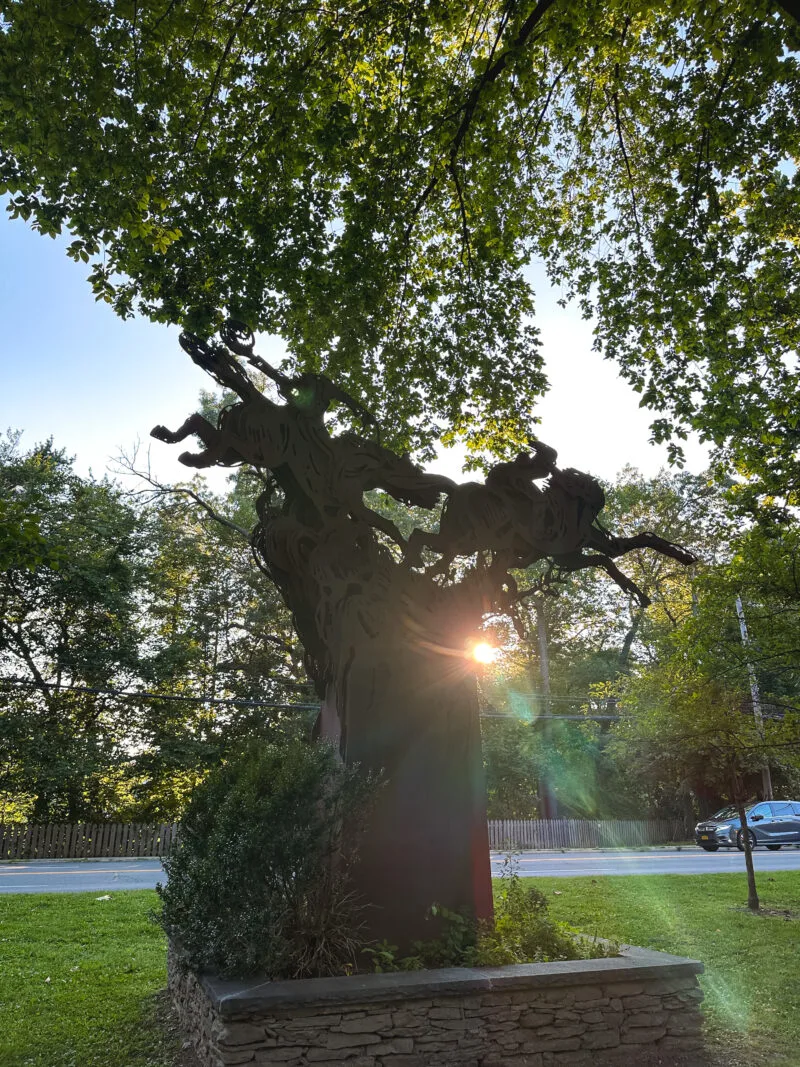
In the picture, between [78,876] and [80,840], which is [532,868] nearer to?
[78,876]

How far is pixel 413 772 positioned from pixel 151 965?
4751 millimetres

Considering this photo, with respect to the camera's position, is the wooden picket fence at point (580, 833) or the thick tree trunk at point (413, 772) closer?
the thick tree trunk at point (413, 772)

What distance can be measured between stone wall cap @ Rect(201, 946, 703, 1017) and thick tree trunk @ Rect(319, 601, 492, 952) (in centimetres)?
104

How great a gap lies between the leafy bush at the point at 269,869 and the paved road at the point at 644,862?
11016mm

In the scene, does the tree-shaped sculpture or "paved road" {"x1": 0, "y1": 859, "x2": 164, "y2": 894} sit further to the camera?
"paved road" {"x1": 0, "y1": 859, "x2": 164, "y2": 894}

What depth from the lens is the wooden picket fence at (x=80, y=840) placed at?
23219mm

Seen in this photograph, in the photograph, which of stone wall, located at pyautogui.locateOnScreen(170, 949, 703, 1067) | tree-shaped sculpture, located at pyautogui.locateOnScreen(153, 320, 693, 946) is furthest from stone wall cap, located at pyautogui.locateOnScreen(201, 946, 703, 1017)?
tree-shaped sculpture, located at pyautogui.locateOnScreen(153, 320, 693, 946)

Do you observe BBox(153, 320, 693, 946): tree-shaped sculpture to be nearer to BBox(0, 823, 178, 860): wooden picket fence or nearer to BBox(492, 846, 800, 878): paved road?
BBox(492, 846, 800, 878): paved road

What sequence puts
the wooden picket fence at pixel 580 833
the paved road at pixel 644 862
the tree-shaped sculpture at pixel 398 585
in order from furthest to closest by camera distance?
the wooden picket fence at pixel 580 833
the paved road at pixel 644 862
the tree-shaped sculpture at pixel 398 585

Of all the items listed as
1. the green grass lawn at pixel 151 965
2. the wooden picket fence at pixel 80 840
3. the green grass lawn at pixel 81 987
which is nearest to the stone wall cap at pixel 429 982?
the green grass lawn at pixel 151 965

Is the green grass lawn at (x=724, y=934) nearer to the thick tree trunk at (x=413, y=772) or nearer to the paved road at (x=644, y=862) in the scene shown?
the paved road at (x=644, y=862)

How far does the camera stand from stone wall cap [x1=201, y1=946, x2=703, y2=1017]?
484 centimetres

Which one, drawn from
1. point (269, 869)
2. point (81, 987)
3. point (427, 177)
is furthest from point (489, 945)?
point (427, 177)

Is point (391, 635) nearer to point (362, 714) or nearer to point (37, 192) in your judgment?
point (362, 714)
